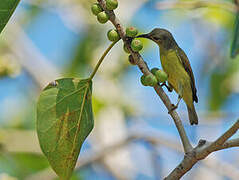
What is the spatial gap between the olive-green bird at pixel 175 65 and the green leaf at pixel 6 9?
148 centimetres

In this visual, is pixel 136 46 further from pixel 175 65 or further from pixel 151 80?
pixel 175 65

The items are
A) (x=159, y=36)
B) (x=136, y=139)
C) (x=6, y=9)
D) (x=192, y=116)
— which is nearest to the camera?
(x=6, y=9)

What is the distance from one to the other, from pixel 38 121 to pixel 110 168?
3477mm

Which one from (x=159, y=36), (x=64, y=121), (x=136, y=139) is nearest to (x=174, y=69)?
(x=159, y=36)

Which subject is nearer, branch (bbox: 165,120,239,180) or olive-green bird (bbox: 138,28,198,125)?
branch (bbox: 165,120,239,180)

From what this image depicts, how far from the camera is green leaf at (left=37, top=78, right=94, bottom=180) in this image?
2.08m

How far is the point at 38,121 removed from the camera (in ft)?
6.84

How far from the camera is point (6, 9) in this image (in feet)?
6.29

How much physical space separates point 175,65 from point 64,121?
1.63 meters

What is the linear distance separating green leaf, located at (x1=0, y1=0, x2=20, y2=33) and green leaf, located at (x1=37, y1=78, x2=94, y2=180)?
1.32 ft

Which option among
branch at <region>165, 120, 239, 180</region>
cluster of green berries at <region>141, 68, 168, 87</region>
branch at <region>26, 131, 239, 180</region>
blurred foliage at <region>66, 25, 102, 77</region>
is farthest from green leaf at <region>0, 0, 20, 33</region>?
blurred foliage at <region>66, 25, 102, 77</region>

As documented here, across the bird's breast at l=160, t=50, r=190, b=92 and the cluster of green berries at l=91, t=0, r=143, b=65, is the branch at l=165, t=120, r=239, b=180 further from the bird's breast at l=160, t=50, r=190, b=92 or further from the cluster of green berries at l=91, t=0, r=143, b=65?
the bird's breast at l=160, t=50, r=190, b=92

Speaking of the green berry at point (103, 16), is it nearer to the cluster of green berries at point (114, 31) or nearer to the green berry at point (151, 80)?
the cluster of green berries at point (114, 31)

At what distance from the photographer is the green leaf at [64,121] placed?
2080 millimetres
